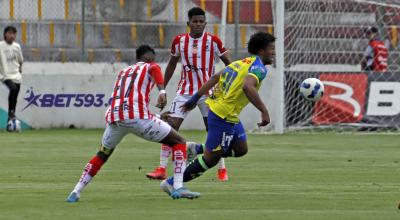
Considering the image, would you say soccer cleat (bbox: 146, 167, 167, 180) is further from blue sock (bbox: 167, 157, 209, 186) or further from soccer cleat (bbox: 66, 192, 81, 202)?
soccer cleat (bbox: 66, 192, 81, 202)

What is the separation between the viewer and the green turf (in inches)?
375

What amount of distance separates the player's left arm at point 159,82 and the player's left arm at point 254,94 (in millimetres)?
807

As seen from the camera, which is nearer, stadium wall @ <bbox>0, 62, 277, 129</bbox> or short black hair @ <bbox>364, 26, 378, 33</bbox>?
stadium wall @ <bbox>0, 62, 277, 129</bbox>

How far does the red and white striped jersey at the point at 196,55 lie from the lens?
14.0 m

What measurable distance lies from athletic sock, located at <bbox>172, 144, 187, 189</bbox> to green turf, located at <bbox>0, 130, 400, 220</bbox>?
0.23 metres

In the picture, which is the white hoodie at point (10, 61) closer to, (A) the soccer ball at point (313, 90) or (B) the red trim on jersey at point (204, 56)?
(B) the red trim on jersey at point (204, 56)

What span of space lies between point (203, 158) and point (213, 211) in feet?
5.08

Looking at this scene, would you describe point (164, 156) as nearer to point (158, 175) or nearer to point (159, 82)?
point (158, 175)

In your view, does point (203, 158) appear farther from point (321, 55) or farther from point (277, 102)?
point (321, 55)

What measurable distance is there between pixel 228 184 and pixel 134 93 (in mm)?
2274

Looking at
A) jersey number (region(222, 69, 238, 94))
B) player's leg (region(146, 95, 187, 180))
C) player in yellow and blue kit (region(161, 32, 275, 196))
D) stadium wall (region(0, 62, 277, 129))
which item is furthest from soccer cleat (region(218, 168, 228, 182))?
stadium wall (region(0, 62, 277, 129))

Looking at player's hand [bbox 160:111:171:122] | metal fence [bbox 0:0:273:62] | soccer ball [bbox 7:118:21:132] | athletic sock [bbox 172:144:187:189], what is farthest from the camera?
metal fence [bbox 0:0:273:62]

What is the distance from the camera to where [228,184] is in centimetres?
1238

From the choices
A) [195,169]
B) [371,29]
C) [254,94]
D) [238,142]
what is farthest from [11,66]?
[254,94]
